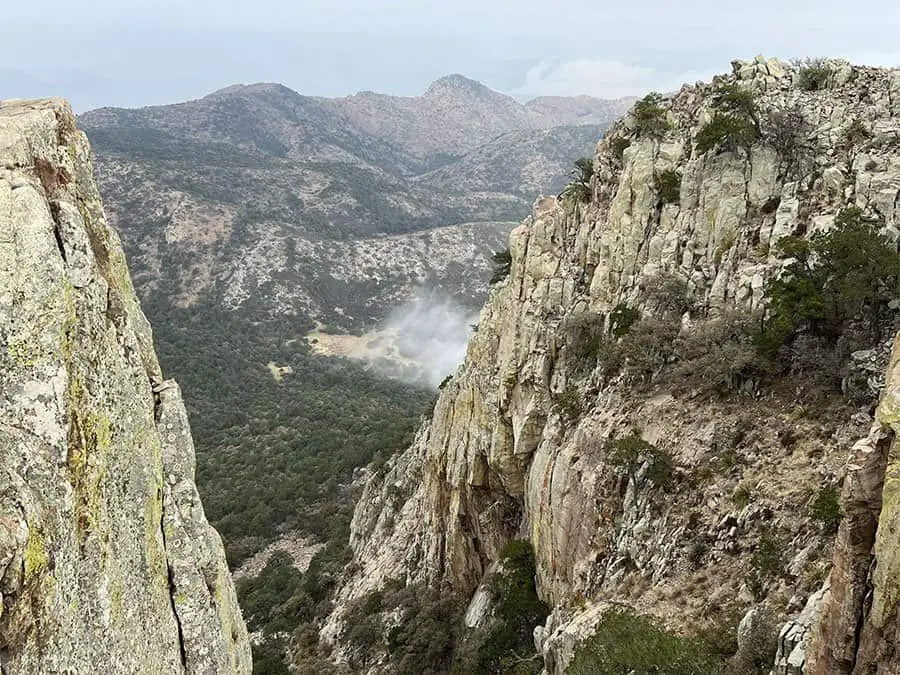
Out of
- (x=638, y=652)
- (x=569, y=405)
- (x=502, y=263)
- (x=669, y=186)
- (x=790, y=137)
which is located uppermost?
(x=790, y=137)

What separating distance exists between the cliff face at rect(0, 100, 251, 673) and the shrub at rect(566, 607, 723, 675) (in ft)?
27.2

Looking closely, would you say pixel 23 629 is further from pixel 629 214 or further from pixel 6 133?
pixel 629 214

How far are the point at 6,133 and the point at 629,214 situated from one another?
23283 mm

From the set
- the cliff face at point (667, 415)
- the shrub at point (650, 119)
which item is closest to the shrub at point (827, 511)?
the cliff face at point (667, 415)

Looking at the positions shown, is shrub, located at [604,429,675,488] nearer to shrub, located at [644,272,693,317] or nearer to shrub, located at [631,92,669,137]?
shrub, located at [644,272,693,317]

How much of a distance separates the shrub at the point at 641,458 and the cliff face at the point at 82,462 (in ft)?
40.2

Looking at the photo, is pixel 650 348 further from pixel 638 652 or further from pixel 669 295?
pixel 638 652

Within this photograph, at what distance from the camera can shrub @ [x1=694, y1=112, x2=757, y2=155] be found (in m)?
23.9

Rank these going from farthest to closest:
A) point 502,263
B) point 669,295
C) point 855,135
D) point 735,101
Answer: point 502,263 < point 735,101 < point 669,295 < point 855,135

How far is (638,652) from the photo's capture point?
43.7 ft

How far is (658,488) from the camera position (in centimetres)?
1812

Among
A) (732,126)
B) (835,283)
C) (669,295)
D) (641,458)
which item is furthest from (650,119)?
(641,458)

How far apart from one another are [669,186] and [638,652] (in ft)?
64.3

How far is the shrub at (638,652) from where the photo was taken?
1269 cm
